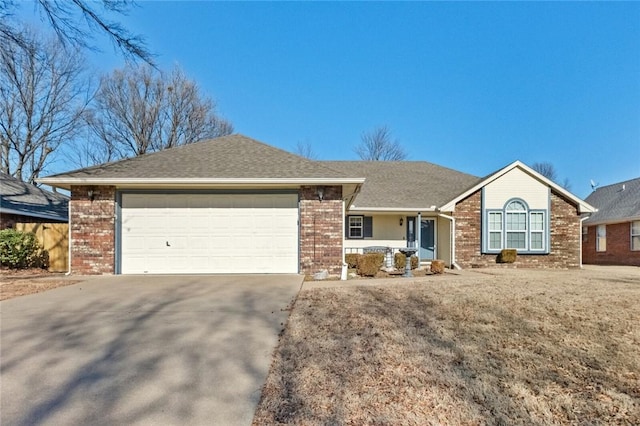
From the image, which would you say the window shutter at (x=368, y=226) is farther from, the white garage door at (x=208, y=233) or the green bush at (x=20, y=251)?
the green bush at (x=20, y=251)

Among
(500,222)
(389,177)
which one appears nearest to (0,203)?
(389,177)

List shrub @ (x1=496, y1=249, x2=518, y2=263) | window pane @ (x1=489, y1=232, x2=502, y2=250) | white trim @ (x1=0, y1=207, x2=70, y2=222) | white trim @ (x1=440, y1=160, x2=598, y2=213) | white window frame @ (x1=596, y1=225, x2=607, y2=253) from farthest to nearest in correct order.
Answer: white window frame @ (x1=596, y1=225, x2=607, y2=253)
window pane @ (x1=489, y1=232, x2=502, y2=250)
white trim @ (x1=440, y1=160, x2=598, y2=213)
white trim @ (x1=0, y1=207, x2=70, y2=222)
shrub @ (x1=496, y1=249, x2=518, y2=263)

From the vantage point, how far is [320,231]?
10266 millimetres

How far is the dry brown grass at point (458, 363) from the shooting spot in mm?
2863

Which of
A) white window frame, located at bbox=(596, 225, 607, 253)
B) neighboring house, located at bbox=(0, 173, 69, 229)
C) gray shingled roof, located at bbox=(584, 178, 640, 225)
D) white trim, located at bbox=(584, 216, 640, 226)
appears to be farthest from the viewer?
white window frame, located at bbox=(596, 225, 607, 253)

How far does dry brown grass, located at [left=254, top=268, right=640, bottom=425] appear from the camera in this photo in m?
2.86

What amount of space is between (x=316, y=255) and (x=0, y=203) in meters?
13.2

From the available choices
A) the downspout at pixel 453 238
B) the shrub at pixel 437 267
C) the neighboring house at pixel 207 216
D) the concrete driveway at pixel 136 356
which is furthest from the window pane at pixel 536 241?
the concrete driveway at pixel 136 356

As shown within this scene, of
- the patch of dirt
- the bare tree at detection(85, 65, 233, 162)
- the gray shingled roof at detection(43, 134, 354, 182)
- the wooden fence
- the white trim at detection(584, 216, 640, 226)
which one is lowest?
the patch of dirt

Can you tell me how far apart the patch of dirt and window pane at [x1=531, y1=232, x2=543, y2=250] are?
15.2 m

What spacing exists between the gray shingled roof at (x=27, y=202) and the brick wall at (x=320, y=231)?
12.0m

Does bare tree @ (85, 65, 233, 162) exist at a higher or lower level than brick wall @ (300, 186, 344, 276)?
higher

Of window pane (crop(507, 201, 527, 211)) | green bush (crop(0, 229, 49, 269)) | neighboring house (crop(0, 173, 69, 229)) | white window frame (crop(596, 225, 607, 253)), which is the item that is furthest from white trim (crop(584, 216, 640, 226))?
neighboring house (crop(0, 173, 69, 229))

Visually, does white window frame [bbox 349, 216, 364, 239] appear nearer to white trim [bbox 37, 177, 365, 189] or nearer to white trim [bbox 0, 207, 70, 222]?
white trim [bbox 37, 177, 365, 189]
